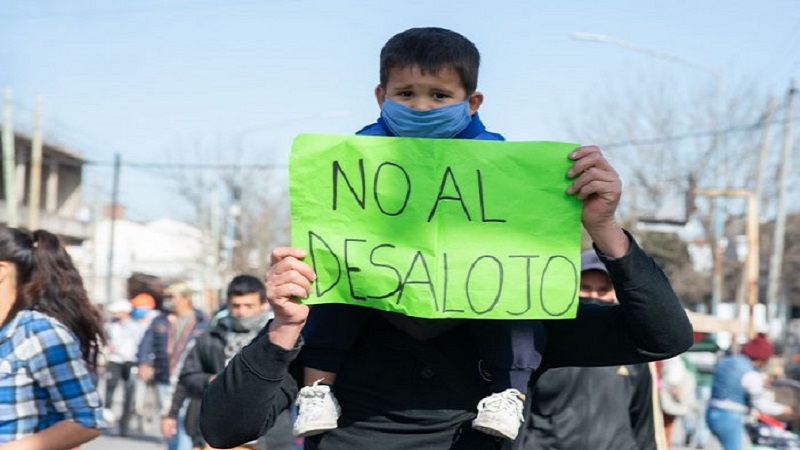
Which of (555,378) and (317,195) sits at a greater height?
(317,195)

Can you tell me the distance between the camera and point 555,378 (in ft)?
18.3

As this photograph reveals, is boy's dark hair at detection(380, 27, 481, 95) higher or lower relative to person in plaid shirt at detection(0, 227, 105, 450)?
higher

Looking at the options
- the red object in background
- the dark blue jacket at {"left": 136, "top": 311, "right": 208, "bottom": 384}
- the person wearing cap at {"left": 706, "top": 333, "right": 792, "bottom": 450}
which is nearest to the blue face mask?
the red object in background

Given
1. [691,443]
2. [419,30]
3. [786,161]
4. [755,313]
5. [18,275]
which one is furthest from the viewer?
[786,161]

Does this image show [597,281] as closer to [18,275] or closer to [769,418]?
[18,275]

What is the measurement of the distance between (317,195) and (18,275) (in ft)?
7.70

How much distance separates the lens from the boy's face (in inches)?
108

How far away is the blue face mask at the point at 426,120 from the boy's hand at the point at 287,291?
36 cm

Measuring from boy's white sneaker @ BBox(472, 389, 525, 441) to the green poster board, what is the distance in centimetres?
19

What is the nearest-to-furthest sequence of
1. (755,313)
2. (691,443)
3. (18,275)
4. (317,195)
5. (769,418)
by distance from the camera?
1. (317,195)
2. (18,275)
3. (769,418)
4. (691,443)
5. (755,313)

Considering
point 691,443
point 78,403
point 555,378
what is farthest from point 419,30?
point 691,443

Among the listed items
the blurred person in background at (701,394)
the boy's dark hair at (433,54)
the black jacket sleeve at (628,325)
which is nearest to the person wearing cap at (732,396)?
the blurred person in background at (701,394)

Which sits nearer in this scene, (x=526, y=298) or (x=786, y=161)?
(x=526, y=298)

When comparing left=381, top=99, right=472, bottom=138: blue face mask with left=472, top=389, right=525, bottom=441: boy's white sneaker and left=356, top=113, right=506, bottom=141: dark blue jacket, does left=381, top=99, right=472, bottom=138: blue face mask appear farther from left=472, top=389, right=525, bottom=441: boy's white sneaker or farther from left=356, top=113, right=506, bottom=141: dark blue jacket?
left=472, top=389, right=525, bottom=441: boy's white sneaker
